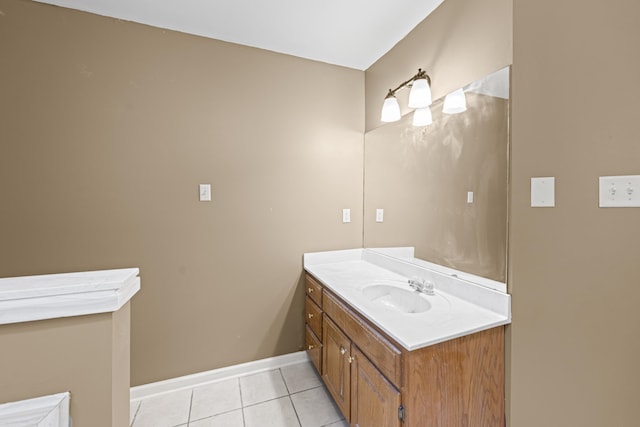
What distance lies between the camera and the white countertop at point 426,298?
1053mm

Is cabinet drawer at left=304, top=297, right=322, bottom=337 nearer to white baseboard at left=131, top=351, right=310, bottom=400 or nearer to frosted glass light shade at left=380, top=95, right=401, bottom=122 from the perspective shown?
white baseboard at left=131, top=351, right=310, bottom=400

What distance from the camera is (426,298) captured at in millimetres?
1444

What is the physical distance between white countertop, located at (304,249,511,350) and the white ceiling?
1.62 meters

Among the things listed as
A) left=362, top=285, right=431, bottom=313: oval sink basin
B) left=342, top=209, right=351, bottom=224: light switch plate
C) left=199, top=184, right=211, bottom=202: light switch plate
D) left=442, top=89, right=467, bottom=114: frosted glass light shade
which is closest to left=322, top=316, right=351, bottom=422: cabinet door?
left=362, top=285, right=431, bottom=313: oval sink basin

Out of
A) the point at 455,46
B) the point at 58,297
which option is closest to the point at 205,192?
the point at 58,297

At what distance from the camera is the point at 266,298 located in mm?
2092

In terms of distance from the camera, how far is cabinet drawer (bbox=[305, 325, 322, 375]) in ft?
6.00

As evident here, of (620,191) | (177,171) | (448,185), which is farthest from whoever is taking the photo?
(177,171)

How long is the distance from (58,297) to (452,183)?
1709mm

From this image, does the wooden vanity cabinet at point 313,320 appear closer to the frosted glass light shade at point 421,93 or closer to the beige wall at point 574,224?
the beige wall at point 574,224

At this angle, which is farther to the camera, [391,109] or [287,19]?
[391,109]

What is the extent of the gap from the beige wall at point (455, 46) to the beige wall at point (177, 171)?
56 cm

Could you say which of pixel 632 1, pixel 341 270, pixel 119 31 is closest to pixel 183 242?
pixel 341 270

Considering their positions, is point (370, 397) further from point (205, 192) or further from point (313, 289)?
point (205, 192)
